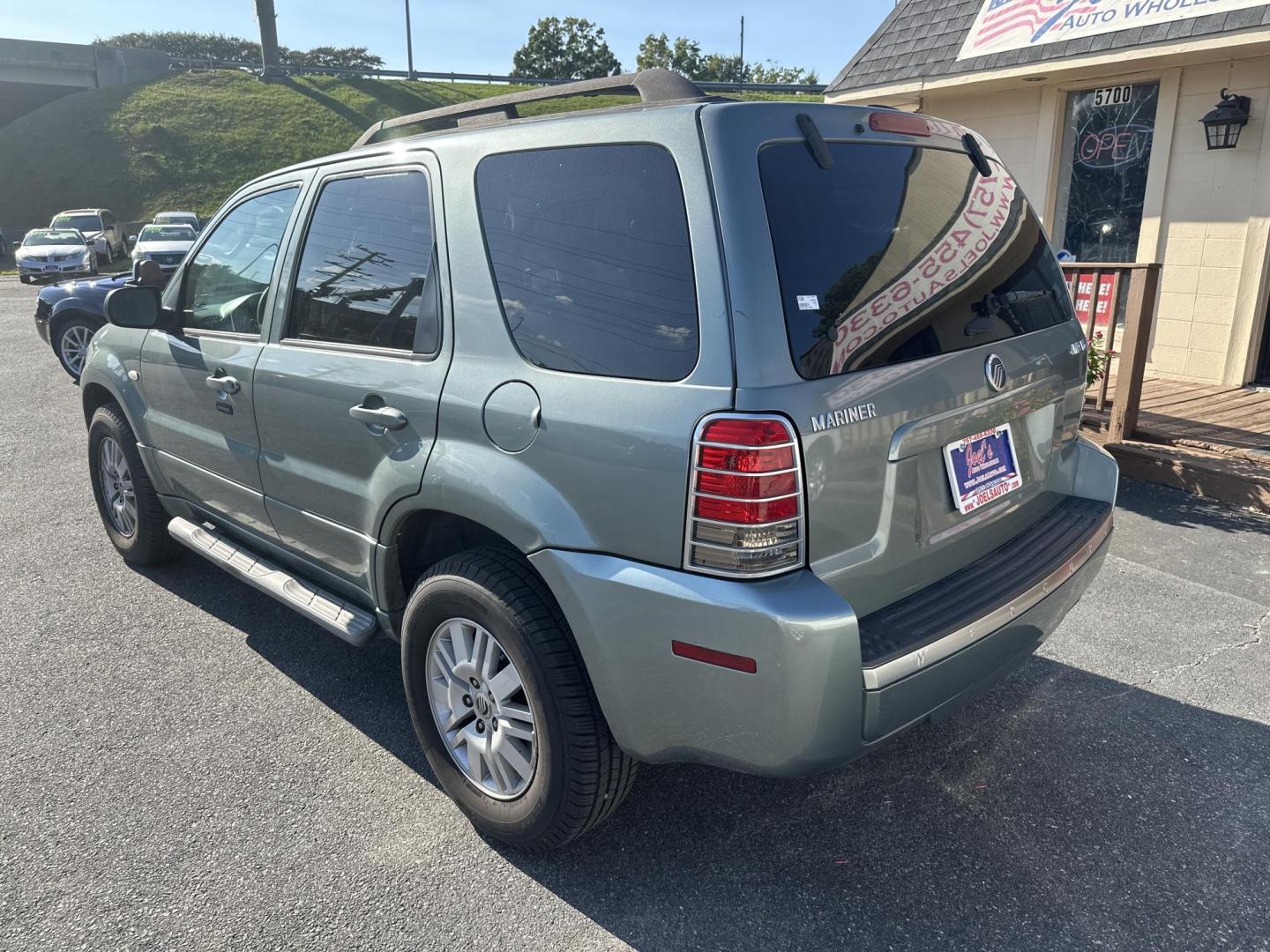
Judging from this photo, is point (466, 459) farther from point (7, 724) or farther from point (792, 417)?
point (7, 724)

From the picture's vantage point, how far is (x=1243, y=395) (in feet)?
24.6

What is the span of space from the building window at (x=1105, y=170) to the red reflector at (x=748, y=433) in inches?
316

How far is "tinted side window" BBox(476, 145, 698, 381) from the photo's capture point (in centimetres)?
218

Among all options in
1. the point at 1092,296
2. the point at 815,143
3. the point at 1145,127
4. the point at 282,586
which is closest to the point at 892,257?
the point at 815,143

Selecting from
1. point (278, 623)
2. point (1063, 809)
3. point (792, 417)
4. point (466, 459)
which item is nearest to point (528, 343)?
point (466, 459)

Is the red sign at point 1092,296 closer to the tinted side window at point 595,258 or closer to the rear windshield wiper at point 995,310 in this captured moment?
the rear windshield wiper at point 995,310

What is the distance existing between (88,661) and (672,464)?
3041mm

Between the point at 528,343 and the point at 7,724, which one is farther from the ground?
the point at 528,343

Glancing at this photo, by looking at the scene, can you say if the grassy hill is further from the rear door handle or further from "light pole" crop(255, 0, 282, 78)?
the rear door handle

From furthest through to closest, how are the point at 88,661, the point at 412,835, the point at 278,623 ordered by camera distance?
the point at 278,623, the point at 88,661, the point at 412,835

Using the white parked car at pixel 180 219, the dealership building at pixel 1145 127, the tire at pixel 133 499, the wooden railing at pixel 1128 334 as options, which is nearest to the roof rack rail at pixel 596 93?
the tire at pixel 133 499

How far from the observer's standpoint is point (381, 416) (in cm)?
278

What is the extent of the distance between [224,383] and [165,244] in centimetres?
2193

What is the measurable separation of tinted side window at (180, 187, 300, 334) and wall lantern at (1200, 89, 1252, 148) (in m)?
7.44
